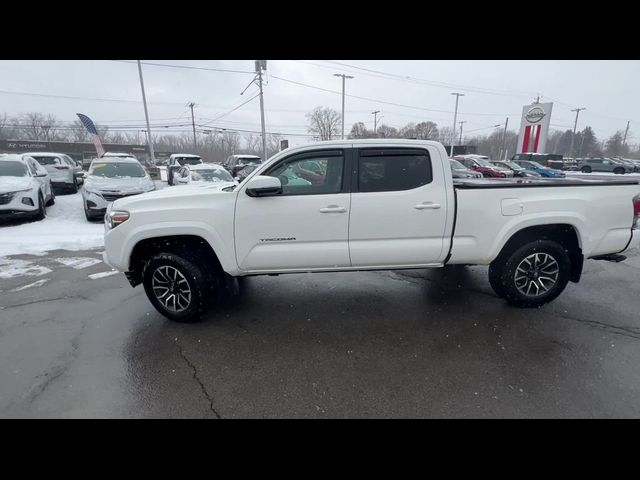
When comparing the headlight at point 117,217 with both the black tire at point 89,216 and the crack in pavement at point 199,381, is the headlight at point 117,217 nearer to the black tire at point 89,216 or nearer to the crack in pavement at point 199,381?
the crack in pavement at point 199,381

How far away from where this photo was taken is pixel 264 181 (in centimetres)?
331

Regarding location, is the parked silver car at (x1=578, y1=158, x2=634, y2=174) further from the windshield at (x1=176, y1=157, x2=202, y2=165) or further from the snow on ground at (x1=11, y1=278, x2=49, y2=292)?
the snow on ground at (x1=11, y1=278, x2=49, y2=292)

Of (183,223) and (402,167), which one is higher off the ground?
(402,167)

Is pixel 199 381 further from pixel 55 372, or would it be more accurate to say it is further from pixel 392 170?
pixel 392 170

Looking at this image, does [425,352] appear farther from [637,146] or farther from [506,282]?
[637,146]

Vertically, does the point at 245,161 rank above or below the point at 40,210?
above

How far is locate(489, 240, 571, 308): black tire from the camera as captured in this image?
12.5 ft

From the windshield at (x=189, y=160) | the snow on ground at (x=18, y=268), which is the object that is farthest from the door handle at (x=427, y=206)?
the windshield at (x=189, y=160)

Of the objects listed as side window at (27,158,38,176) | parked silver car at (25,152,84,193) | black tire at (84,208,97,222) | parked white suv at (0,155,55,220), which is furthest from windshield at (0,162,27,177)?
parked silver car at (25,152,84,193)

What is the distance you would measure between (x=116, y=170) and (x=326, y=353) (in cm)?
966

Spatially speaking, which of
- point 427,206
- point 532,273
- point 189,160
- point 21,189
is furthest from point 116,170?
point 532,273

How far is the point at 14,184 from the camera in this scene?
8.02 metres
